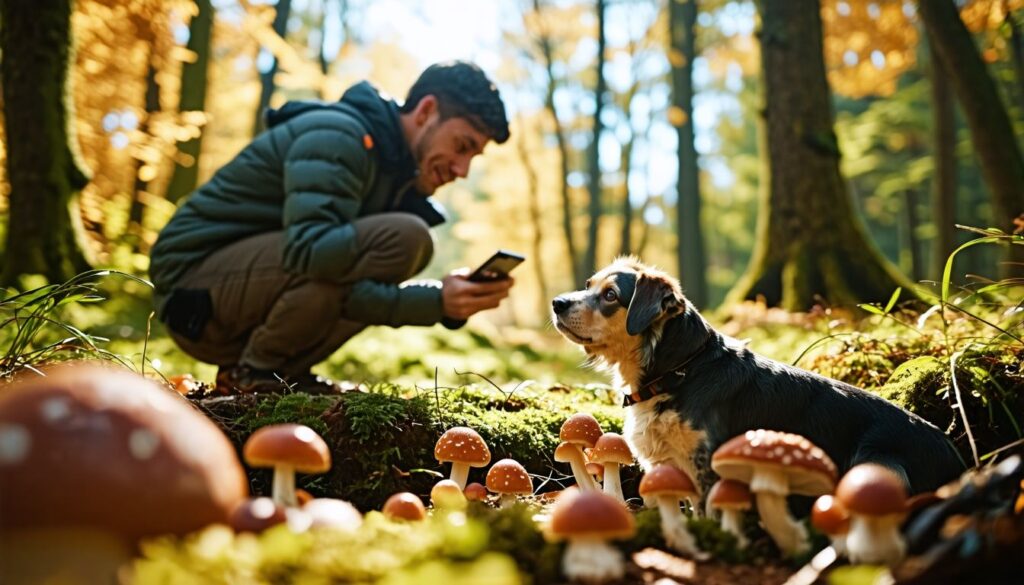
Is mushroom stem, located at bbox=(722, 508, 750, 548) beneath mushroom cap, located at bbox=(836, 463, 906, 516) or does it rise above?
beneath

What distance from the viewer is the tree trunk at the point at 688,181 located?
18.3 meters

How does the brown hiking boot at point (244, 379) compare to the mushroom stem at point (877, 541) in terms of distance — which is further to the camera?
the brown hiking boot at point (244, 379)

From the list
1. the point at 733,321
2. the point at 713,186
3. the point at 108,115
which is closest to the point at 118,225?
the point at 108,115

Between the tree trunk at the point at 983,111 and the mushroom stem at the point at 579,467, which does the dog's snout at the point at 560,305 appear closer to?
the mushroom stem at the point at 579,467

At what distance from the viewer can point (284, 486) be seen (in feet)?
6.91

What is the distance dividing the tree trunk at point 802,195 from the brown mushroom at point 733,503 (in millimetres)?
5986

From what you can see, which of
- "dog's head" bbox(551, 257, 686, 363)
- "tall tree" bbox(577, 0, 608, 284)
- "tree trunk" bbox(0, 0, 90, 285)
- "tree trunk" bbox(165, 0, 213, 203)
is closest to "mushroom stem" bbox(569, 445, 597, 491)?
"dog's head" bbox(551, 257, 686, 363)

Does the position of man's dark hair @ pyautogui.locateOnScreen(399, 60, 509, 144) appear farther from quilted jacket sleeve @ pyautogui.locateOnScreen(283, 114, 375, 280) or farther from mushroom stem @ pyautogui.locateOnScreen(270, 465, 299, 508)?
mushroom stem @ pyautogui.locateOnScreen(270, 465, 299, 508)

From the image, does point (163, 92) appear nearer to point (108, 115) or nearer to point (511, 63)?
point (108, 115)

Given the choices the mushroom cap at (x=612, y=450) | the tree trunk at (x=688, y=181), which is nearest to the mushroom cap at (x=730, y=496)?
the mushroom cap at (x=612, y=450)

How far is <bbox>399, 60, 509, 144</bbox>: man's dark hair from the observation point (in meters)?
5.32

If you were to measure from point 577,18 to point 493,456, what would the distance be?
23.8 metres

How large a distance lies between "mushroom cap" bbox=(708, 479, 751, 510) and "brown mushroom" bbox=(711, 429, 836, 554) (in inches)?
2.0

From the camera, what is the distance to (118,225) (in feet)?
37.0
